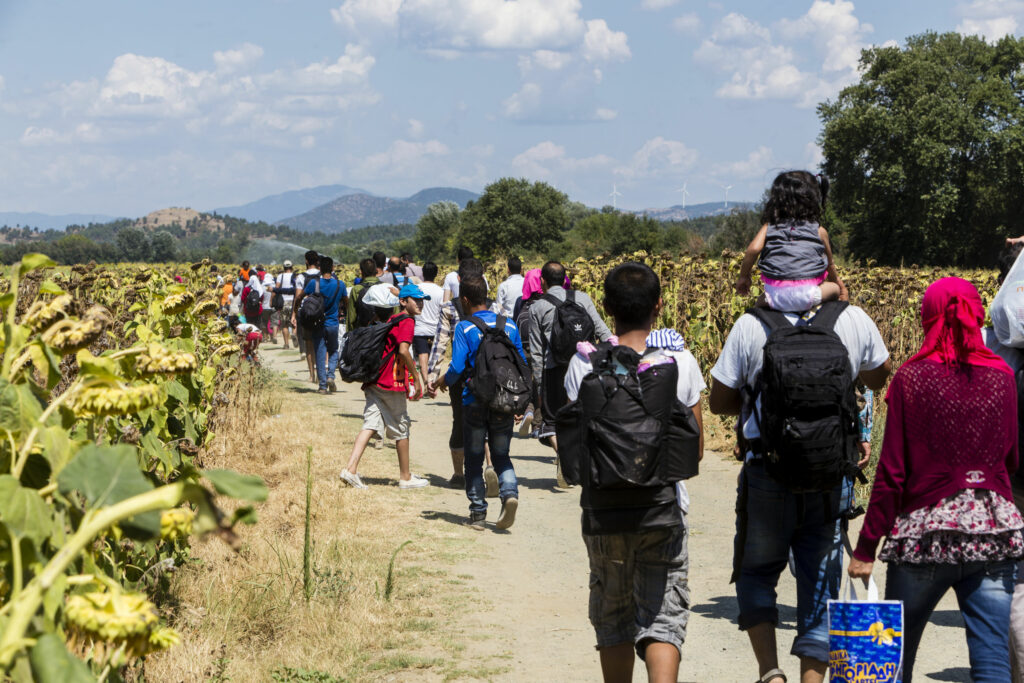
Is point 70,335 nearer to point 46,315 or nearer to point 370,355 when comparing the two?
point 46,315

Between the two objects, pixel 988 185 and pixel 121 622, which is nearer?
pixel 121 622

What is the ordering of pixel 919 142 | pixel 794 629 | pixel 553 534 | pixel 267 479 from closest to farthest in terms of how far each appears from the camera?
1. pixel 794 629
2. pixel 553 534
3. pixel 267 479
4. pixel 919 142

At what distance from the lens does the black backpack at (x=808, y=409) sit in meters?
3.79

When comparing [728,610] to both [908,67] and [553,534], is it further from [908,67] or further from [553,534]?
[908,67]

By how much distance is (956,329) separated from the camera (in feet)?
12.1

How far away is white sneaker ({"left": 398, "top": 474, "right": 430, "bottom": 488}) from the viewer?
31.4 feet

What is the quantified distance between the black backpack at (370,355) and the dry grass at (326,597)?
99 cm

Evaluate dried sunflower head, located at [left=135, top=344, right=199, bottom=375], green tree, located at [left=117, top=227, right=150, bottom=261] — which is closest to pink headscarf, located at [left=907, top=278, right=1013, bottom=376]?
dried sunflower head, located at [left=135, top=344, right=199, bottom=375]

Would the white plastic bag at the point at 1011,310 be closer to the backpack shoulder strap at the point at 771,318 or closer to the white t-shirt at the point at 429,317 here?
the backpack shoulder strap at the point at 771,318

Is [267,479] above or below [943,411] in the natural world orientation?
below

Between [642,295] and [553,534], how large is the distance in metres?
4.37

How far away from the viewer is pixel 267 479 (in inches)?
371

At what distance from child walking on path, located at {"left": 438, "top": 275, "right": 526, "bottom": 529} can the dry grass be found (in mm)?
358

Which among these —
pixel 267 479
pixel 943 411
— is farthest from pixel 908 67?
pixel 943 411
